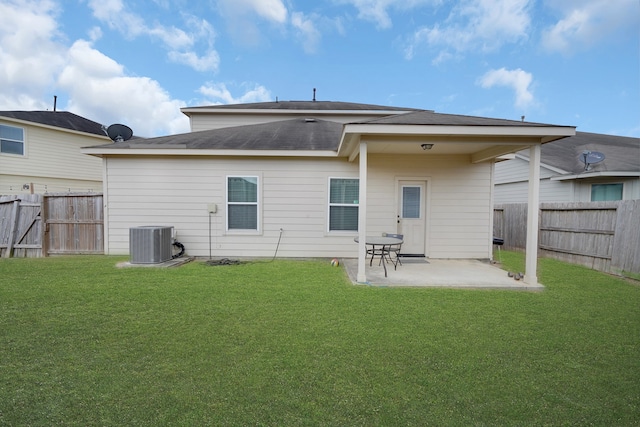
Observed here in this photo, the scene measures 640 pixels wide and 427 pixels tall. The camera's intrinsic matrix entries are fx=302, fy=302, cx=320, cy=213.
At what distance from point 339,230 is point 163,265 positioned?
13.4 feet

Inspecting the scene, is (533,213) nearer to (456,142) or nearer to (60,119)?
(456,142)

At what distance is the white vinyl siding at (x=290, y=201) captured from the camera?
7.51m

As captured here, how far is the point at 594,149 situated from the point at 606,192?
322 centimetres

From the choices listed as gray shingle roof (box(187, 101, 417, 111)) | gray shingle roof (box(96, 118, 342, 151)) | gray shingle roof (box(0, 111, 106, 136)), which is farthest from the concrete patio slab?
gray shingle roof (box(0, 111, 106, 136))

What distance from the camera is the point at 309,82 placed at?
16359mm

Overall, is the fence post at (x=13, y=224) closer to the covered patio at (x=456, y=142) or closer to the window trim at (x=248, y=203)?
the window trim at (x=248, y=203)

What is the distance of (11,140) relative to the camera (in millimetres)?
12539

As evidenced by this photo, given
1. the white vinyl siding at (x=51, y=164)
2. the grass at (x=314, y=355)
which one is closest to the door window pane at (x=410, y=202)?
the grass at (x=314, y=355)

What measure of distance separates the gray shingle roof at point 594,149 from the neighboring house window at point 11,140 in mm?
21212

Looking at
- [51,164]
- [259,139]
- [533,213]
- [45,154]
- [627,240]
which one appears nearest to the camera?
[533,213]

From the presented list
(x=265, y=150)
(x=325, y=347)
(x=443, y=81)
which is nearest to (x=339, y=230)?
(x=265, y=150)

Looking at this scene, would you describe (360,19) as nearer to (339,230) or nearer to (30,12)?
(339,230)

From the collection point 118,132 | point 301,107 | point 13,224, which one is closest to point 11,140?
point 118,132

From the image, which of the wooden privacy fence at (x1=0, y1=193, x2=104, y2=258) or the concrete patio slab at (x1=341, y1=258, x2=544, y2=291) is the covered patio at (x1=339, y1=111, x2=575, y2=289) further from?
the wooden privacy fence at (x1=0, y1=193, x2=104, y2=258)
